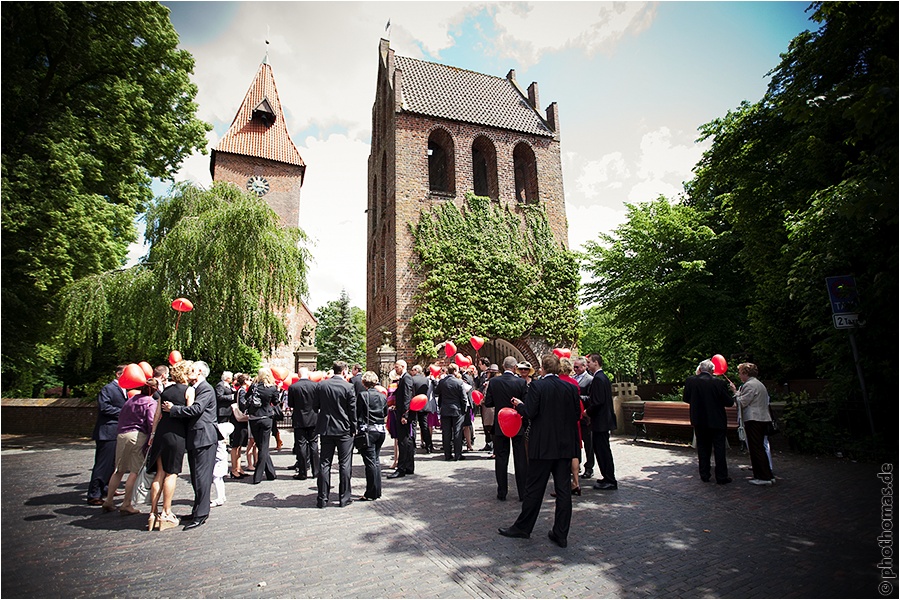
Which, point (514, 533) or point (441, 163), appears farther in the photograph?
point (441, 163)

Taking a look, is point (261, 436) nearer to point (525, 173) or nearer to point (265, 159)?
point (525, 173)

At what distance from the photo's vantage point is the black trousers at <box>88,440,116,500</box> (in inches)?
249

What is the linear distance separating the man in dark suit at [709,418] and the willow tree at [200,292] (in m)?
11.0

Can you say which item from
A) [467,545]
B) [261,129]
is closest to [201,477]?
[467,545]

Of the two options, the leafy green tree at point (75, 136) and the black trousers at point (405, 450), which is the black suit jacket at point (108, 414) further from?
the leafy green tree at point (75, 136)

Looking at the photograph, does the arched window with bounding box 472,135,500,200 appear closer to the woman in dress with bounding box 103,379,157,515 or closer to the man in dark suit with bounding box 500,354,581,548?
the man in dark suit with bounding box 500,354,581,548

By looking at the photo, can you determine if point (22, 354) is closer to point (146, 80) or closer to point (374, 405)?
point (146, 80)

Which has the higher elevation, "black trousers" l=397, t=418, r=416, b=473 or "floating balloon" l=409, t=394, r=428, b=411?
"floating balloon" l=409, t=394, r=428, b=411

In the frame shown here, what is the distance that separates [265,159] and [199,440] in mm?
32356

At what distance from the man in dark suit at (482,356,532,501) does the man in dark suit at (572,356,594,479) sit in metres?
0.91

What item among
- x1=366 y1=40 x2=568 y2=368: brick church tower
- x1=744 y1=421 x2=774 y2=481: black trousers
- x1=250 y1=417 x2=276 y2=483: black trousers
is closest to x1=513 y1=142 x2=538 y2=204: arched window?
x1=366 y1=40 x2=568 y2=368: brick church tower

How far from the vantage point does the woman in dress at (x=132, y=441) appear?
582 cm

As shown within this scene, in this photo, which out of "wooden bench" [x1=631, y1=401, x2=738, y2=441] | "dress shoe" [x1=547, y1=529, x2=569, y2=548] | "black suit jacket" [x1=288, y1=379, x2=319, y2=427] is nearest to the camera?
"dress shoe" [x1=547, y1=529, x2=569, y2=548]

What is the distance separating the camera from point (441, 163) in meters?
23.6
